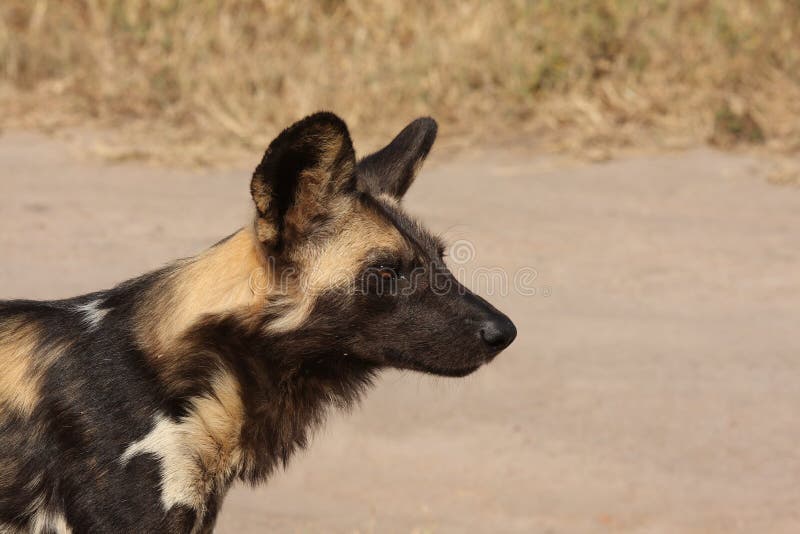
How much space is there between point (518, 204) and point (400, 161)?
9.89ft

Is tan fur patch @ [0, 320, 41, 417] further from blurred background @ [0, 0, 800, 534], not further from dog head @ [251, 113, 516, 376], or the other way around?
blurred background @ [0, 0, 800, 534]

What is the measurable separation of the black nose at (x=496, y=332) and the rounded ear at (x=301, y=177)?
45 cm

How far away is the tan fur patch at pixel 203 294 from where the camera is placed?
2.80m

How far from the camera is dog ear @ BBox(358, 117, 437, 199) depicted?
3.21m

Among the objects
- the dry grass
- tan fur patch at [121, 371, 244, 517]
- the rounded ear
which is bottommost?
the dry grass

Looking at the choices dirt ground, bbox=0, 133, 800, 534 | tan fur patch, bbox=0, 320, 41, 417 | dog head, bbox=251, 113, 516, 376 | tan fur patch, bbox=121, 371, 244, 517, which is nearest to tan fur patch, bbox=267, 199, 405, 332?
dog head, bbox=251, 113, 516, 376

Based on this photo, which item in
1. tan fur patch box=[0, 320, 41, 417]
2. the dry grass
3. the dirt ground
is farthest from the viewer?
the dry grass

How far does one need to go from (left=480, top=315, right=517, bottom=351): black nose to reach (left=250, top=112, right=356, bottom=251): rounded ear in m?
0.45

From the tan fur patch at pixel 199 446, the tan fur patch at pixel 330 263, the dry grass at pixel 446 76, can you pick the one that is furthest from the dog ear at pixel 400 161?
the dry grass at pixel 446 76

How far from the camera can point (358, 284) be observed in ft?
9.41

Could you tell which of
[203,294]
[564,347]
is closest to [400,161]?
[203,294]

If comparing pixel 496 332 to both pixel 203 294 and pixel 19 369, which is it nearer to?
pixel 203 294

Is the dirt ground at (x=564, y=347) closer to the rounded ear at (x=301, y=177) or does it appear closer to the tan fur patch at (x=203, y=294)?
the tan fur patch at (x=203, y=294)

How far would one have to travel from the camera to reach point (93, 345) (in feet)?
9.11
